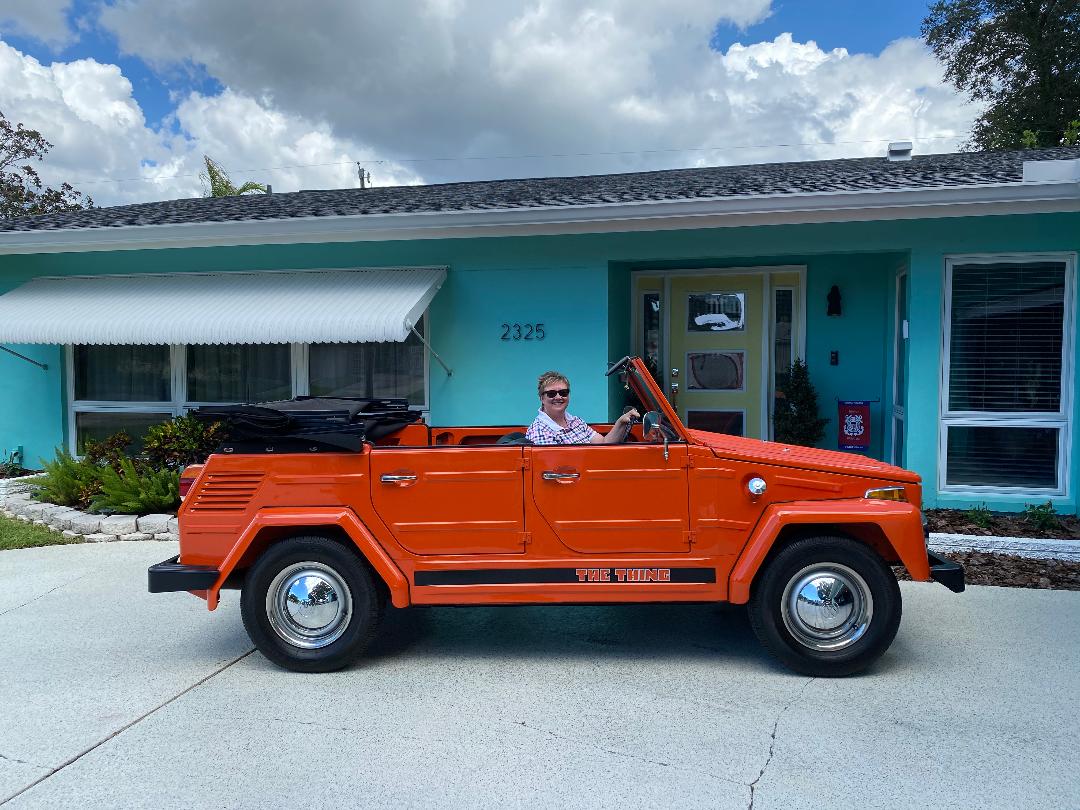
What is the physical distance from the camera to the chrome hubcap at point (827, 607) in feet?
13.5

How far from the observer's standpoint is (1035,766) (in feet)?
10.8

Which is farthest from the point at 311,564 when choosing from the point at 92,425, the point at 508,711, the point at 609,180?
the point at 609,180

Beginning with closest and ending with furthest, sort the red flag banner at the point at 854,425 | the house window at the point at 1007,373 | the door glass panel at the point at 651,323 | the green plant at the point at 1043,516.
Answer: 1. the green plant at the point at 1043,516
2. the house window at the point at 1007,373
3. the red flag banner at the point at 854,425
4. the door glass panel at the point at 651,323

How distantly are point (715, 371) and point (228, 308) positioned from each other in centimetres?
532

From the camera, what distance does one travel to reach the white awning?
775 centimetres

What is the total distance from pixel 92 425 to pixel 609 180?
7.01 meters

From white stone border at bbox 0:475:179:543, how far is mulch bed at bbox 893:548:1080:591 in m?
6.27

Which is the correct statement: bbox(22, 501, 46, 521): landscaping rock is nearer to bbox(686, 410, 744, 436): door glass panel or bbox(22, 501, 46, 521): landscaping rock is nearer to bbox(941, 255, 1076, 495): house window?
bbox(686, 410, 744, 436): door glass panel

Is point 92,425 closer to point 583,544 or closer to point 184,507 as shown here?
point 184,507

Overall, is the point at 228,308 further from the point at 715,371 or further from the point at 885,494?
the point at 885,494

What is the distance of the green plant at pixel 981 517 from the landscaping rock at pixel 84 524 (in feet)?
A: 25.5

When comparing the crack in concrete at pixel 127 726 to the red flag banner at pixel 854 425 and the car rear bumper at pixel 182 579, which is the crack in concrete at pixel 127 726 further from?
the red flag banner at pixel 854 425

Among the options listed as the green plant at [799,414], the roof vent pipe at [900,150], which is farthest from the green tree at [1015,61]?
the green plant at [799,414]

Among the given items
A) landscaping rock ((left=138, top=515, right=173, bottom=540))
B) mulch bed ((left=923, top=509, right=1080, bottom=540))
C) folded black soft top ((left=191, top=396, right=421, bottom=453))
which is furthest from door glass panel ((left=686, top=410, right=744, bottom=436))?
folded black soft top ((left=191, top=396, right=421, bottom=453))
